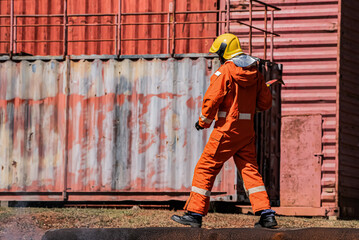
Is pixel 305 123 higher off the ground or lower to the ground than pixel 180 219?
higher

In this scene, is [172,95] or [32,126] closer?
[172,95]

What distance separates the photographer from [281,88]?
46.0 feet

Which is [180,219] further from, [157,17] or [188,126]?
[157,17]

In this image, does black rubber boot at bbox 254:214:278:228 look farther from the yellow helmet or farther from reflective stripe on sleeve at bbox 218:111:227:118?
the yellow helmet

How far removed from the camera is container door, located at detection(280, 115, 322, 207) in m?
13.6

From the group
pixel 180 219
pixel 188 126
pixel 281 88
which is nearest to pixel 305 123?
pixel 281 88

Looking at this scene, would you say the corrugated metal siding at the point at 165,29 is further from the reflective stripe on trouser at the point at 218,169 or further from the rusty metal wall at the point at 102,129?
the reflective stripe on trouser at the point at 218,169

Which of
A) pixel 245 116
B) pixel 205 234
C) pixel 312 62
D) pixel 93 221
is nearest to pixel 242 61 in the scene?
pixel 245 116

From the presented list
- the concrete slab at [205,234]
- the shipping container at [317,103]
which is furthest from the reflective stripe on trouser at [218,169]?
the shipping container at [317,103]

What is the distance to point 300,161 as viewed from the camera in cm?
1376

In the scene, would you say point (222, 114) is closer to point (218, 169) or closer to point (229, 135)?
point (229, 135)

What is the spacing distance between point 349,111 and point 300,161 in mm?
1427

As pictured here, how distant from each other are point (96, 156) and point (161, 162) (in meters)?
1.10

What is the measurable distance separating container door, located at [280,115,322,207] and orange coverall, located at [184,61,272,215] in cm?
605
